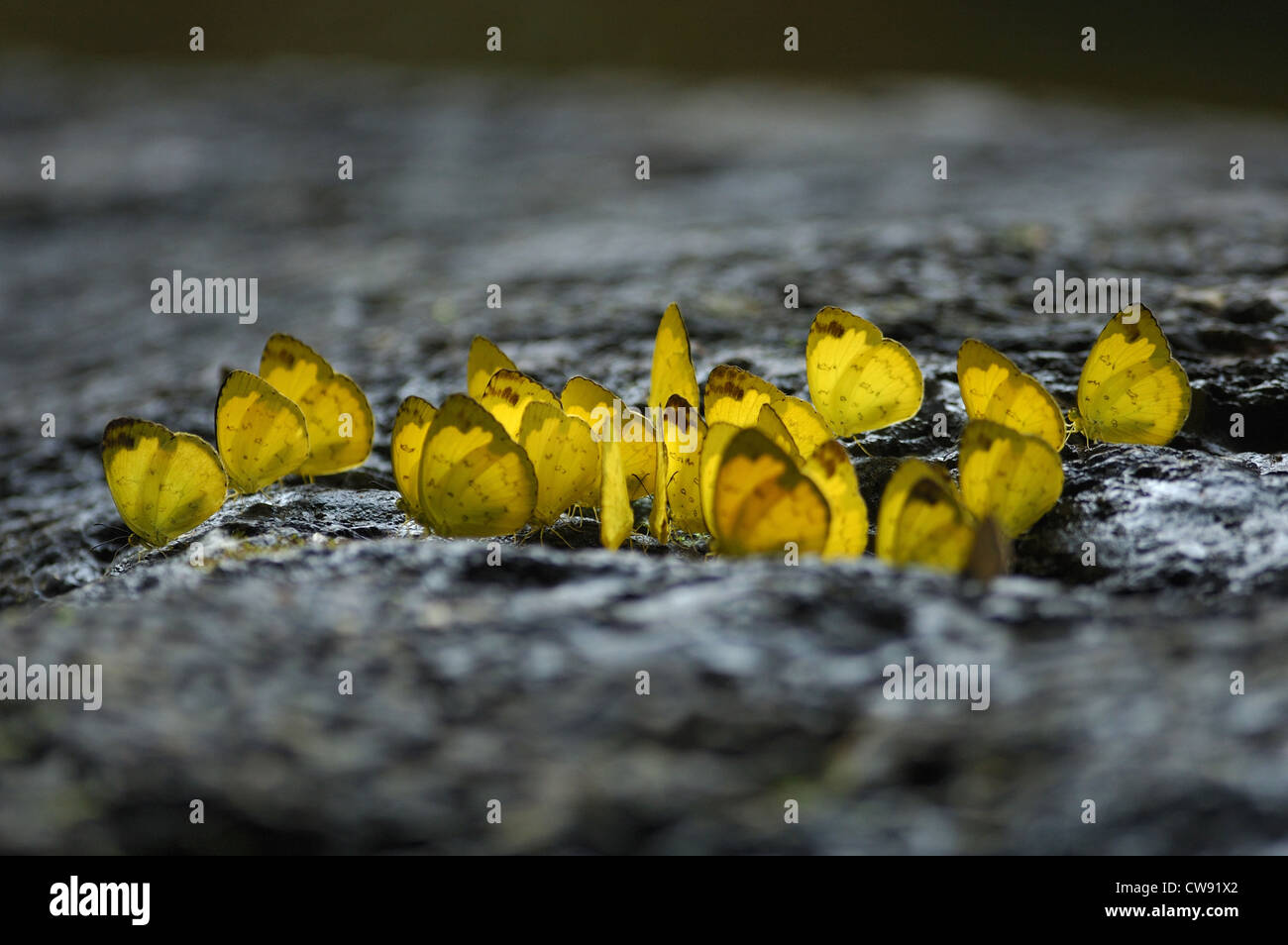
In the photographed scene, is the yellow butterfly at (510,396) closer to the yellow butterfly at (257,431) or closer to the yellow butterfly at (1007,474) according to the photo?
the yellow butterfly at (257,431)

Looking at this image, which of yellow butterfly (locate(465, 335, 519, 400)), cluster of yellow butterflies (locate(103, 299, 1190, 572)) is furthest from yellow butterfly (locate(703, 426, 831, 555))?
yellow butterfly (locate(465, 335, 519, 400))

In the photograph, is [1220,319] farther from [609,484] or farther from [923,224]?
[609,484]

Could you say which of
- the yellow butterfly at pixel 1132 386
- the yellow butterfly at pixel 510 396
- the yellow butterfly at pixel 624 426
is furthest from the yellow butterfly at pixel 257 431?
the yellow butterfly at pixel 1132 386

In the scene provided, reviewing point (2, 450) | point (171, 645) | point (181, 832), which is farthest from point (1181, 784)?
point (2, 450)

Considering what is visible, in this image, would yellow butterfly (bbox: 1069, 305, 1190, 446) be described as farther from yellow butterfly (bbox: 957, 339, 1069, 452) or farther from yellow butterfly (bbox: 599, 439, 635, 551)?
yellow butterfly (bbox: 599, 439, 635, 551)

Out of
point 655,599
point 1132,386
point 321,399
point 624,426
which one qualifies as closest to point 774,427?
point 624,426
